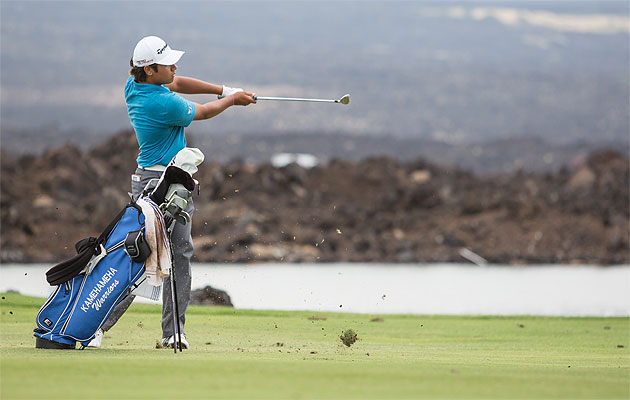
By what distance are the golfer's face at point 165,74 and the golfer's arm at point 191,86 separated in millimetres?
619

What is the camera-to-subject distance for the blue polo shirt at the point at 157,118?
29.7 ft

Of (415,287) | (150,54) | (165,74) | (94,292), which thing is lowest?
(415,287)

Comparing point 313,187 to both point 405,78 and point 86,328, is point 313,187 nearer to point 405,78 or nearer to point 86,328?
point 86,328

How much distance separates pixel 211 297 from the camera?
571 inches

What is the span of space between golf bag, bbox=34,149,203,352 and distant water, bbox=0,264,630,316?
709 cm

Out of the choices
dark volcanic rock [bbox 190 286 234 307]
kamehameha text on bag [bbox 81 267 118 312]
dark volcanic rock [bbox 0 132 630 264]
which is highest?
kamehameha text on bag [bbox 81 267 118 312]

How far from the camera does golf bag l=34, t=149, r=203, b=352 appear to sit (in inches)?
344

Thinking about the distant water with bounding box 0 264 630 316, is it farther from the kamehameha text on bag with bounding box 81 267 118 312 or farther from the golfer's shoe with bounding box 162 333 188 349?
the kamehameha text on bag with bounding box 81 267 118 312

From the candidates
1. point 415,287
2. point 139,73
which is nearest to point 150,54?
point 139,73

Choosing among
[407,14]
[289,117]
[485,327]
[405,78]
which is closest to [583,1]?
[407,14]

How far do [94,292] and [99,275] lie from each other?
13 cm

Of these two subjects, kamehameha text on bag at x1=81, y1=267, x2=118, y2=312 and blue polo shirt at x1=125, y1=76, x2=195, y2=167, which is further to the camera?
blue polo shirt at x1=125, y1=76, x2=195, y2=167

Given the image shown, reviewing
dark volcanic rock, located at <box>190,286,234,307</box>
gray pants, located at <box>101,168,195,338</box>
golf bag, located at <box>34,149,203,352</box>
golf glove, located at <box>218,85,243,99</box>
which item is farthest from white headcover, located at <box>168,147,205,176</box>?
dark volcanic rock, located at <box>190,286,234,307</box>

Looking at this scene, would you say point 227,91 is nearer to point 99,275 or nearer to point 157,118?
point 157,118
